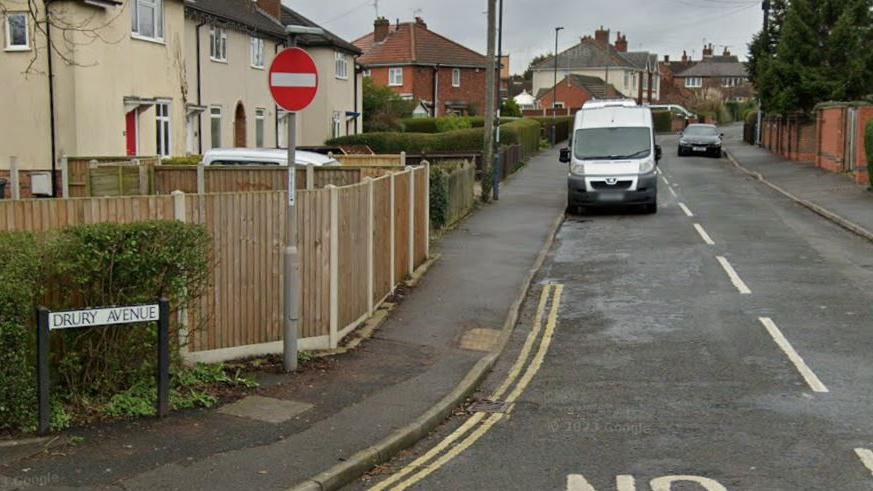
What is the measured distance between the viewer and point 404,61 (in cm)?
6862

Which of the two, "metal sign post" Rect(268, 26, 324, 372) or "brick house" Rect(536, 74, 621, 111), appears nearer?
"metal sign post" Rect(268, 26, 324, 372)

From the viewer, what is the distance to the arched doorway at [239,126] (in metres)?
36.5

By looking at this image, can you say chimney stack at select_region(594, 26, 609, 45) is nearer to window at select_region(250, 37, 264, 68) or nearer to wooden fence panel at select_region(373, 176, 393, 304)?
window at select_region(250, 37, 264, 68)

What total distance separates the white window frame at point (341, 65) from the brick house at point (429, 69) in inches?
755

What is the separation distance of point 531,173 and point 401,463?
3152cm

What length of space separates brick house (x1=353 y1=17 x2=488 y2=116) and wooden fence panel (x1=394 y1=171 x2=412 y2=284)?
5413 cm

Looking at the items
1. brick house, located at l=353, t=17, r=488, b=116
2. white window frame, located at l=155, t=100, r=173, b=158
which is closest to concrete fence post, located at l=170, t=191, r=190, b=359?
white window frame, located at l=155, t=100, r=173, b=158

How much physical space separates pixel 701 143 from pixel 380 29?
32.2 m

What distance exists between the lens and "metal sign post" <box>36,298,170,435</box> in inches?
273

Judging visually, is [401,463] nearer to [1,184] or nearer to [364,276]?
[364,276]

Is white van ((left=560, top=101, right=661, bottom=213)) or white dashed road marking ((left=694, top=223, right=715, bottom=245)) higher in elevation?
white van ((left=560, top=101, right=661, bottom=213))

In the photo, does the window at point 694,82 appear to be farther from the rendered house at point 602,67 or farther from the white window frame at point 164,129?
the white window frame at point 164,129

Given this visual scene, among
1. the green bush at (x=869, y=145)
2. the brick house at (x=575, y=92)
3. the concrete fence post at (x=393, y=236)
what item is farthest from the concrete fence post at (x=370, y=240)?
the brick house at (x=575, y=92)

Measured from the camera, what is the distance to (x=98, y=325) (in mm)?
7293
